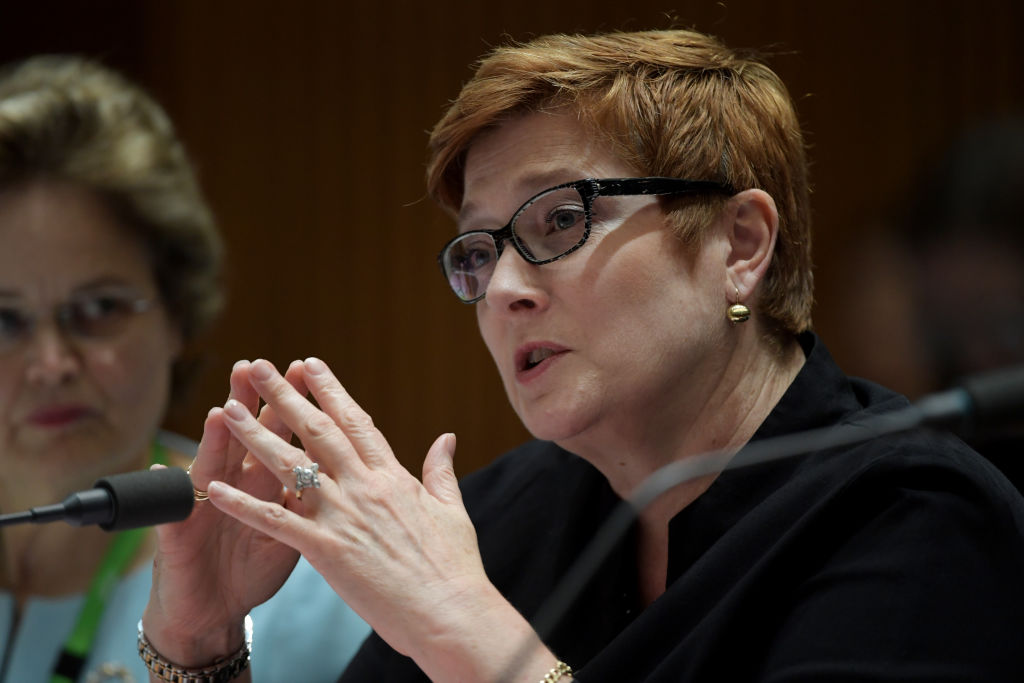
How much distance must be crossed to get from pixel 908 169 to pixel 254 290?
6.67ft

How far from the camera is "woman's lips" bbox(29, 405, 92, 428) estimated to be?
2191 millimetres

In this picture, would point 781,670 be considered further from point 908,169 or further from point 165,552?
point 908,169

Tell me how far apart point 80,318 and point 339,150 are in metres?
1.70

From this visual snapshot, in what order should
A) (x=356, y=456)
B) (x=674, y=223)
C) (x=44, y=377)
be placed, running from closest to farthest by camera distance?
Answer: (x=356, y=456)
(x=674, y=223)
(x=44, y=377)

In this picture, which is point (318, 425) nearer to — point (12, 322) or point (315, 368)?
point (315, 368)

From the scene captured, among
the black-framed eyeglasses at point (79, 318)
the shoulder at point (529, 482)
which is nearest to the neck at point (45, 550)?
the black-framed eyeglasses at point (79, 318)

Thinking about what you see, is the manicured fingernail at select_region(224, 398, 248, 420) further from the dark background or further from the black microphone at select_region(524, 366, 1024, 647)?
the dark background

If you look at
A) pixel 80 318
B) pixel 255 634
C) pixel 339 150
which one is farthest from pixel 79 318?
pixel 339 150

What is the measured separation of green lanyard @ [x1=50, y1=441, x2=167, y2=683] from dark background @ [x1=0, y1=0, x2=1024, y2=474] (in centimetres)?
129

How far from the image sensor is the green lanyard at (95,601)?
2.07 m

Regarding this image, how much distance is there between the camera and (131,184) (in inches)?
90.5

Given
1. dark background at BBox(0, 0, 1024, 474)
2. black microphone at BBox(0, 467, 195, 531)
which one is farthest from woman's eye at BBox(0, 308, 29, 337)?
dark background at BBox(0, 0, 1024, 474)

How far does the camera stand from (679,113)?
1.61 meters

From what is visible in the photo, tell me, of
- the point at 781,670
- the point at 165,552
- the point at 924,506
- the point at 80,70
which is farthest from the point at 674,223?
the point at 80,70
